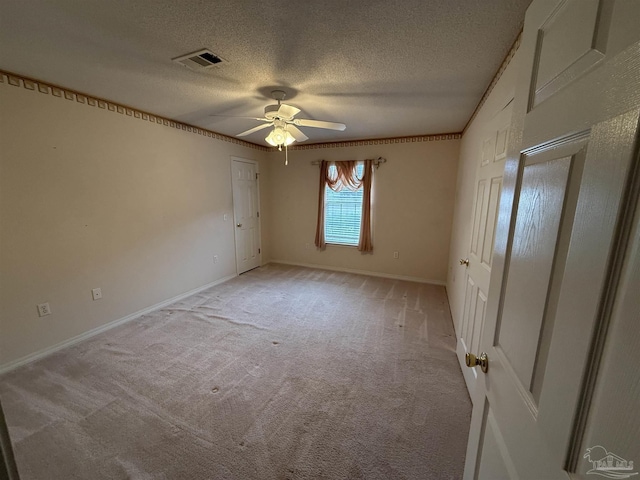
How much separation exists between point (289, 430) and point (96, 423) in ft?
4.01

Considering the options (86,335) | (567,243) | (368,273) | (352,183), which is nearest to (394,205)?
(352,183)

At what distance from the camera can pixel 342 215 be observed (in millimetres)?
4641

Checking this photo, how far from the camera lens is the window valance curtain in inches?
168

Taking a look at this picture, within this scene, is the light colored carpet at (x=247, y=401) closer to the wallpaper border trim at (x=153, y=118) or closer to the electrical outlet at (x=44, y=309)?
the electrical outlet at (x=44, y=309)

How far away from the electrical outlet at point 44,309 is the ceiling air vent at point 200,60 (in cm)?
238

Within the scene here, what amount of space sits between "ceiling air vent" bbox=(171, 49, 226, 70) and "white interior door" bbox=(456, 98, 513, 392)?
1.88 m

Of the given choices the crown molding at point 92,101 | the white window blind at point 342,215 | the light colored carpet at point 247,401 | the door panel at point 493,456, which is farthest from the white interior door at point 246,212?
the door panel at point 493,456

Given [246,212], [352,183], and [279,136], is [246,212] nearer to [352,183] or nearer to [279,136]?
[352,183]

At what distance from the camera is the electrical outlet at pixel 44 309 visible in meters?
2.20

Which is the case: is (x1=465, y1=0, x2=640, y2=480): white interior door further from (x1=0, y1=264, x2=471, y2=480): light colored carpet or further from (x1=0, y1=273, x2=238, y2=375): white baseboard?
(x1=0, y1=273, x2=238, y2=375): white baseboard

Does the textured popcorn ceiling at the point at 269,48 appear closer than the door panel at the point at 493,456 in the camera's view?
No

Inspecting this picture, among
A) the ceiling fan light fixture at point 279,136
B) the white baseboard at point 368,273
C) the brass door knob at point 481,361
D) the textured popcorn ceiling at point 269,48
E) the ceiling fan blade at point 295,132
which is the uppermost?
the textured popcorn ceiling at point 269,48

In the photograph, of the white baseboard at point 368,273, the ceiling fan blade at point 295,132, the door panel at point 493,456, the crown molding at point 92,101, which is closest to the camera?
the door panel at point 493,456

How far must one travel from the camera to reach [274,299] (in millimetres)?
3479
